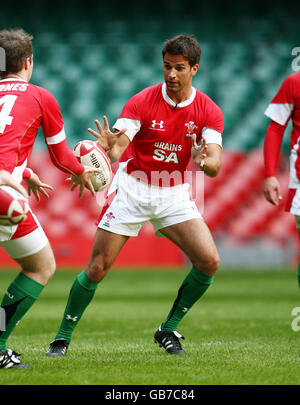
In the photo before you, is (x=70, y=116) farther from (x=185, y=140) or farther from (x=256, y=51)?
(x=185, y=140)

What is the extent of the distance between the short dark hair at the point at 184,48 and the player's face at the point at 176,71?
3 centimetres

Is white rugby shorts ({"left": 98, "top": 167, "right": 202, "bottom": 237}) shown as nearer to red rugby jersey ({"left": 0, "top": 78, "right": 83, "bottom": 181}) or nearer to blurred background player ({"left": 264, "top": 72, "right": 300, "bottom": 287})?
blurred background player ({"left": 264, "top": 72, "right": 300, "bottom": 287})

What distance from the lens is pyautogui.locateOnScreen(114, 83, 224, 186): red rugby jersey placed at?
4.52 meters

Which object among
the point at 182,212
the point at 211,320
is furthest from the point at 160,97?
the point at 211,320

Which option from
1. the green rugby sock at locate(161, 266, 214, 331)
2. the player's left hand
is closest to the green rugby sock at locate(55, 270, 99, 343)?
the green rugby sock at locate(161, 266, 214, 331)

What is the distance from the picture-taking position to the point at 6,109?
11.8 feet

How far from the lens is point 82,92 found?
16.5 meters

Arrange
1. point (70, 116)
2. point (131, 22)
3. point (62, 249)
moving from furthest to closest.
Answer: point (131, 22), point (70, 116), point (62, 249)

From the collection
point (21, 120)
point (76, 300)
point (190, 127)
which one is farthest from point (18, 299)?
point (190, 127)

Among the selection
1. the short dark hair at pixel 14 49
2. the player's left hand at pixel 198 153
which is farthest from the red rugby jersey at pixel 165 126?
the short dark hair at pixel 14 49

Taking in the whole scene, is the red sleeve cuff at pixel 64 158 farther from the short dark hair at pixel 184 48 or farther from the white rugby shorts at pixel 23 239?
the short dark hair at pixel 184 48

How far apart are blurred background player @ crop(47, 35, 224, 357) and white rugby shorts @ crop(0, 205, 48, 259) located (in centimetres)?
77

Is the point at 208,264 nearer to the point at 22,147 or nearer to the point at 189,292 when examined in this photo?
the point at 189,292

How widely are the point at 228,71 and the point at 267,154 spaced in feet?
40.9
